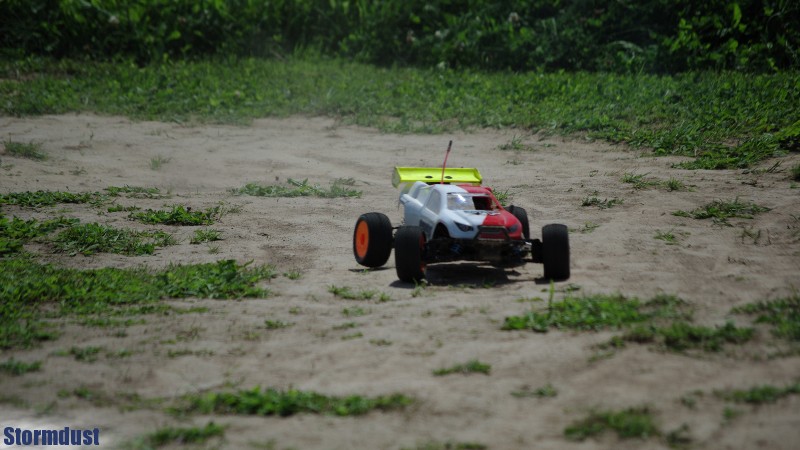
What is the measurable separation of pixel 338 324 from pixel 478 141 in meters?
7.61

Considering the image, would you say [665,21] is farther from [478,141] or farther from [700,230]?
[700,230]

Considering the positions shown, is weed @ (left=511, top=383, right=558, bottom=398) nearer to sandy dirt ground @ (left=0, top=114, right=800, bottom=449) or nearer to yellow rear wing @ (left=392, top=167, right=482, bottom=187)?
sandy dirt ground @ (left=0, top=114, right=800, bottom=449)

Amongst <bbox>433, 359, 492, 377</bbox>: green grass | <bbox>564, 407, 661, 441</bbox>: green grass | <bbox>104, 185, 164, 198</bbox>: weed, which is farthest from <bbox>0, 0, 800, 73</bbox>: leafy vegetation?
<bbox>564, 407, 661, 441</bbox>: green grass

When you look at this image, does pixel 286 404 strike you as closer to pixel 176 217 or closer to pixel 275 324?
pixel 275 324

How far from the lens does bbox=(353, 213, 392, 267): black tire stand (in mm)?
8016

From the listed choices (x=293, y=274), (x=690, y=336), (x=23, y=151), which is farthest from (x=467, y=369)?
(x=23, y=151)

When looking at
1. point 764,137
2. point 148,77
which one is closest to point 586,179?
point 764,137

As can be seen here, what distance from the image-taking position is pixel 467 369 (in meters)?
5.35

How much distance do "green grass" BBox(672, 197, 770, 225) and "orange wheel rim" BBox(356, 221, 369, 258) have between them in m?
3.35

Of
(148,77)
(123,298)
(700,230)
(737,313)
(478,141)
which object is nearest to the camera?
(737,313)

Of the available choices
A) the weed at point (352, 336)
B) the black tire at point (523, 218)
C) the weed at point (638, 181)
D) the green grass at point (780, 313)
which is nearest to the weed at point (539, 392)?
the weed at point (352, 336)

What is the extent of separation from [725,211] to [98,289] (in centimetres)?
605

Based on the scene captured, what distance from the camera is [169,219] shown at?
977 centimetres

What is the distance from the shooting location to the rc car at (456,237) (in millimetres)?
7391
